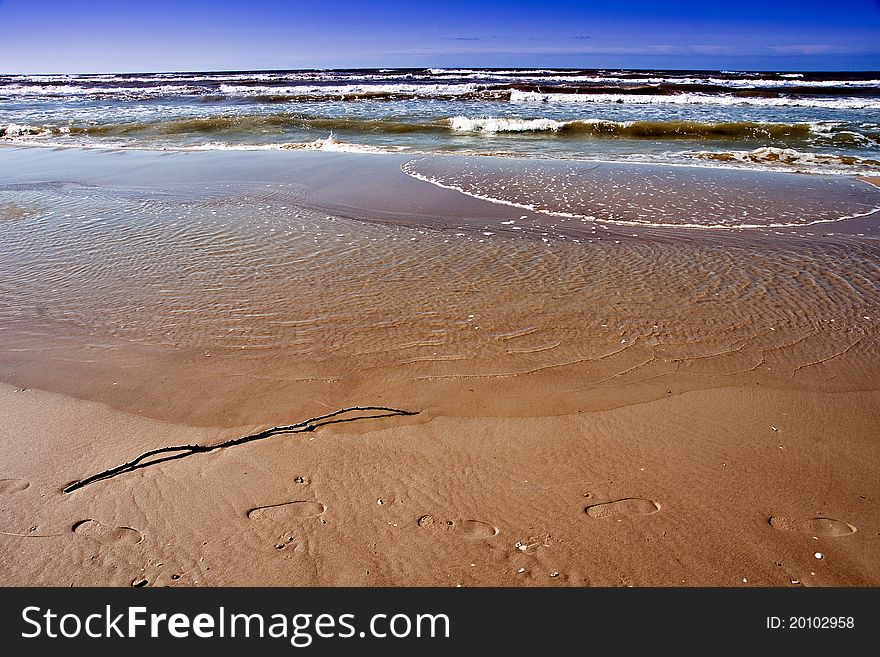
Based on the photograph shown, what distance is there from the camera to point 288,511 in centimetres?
269

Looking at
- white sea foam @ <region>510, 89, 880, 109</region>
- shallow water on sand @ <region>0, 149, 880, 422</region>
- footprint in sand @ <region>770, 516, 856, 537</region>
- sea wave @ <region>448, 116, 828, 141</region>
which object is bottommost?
footprint in sand @ <region>770, 516, 856, 537</region>

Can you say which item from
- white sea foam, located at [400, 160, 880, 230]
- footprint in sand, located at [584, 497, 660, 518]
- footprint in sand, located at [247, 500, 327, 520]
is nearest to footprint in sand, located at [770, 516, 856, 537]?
footprint in sand, located at [584, 497, 660, 518]

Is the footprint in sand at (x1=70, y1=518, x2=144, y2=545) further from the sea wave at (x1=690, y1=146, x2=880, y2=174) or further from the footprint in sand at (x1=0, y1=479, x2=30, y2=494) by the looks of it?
the sea wave at (x1=690, y1=146, x2=880, y2=174)

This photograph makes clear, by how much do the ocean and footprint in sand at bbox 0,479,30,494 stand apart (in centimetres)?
1254

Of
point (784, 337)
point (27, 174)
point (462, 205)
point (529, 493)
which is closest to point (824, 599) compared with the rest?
point (529, 493)

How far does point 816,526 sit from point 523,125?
766 inches

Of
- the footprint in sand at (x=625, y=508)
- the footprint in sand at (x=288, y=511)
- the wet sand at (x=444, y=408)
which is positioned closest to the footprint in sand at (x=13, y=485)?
the wet sand at (x=444, y=408)

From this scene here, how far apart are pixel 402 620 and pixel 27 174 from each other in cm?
1285

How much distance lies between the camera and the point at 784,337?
4441 millimetres

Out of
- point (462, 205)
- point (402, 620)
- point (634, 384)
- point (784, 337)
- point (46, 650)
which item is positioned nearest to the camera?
point (46, 650)

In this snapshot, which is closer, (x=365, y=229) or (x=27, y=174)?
(x=365, y=229)

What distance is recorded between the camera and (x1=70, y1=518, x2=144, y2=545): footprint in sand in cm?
251

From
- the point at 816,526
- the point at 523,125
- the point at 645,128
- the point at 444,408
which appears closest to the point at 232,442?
the point at 444,408

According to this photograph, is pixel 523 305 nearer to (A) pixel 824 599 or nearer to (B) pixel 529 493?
(B) pixel 529 493
